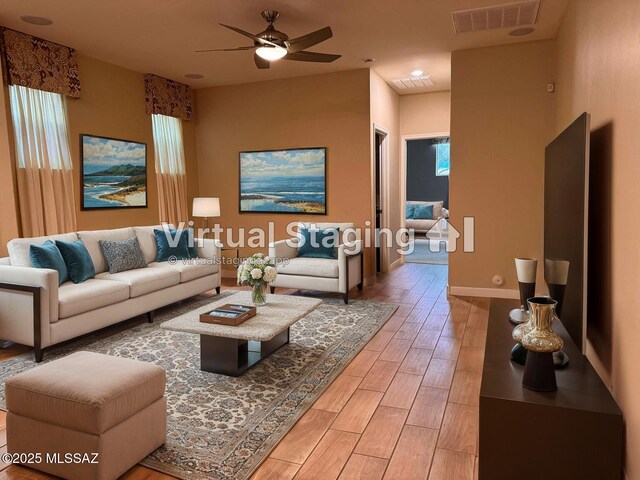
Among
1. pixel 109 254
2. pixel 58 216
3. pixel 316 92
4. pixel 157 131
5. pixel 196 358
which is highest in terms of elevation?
pixel 316 92

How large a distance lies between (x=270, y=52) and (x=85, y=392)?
9.81ft

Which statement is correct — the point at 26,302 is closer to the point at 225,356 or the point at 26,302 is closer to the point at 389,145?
the point at 225,356

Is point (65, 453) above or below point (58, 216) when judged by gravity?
below

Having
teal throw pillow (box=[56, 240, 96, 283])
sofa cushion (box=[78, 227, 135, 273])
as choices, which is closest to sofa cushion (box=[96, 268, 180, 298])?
sofa cushion (box=[78, 227, 135, 273])

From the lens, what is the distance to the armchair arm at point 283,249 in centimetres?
553

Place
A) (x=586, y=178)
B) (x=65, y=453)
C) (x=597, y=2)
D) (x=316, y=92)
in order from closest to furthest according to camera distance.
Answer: (x=65, y=453)
(x=586, y=178)
(x=597, y=2)
(x=316, y=92)

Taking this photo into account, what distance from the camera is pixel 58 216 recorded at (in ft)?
16.3

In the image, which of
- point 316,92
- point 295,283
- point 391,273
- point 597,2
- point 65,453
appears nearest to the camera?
point 65,453

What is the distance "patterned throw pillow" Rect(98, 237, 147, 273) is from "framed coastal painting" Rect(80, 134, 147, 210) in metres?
0.97

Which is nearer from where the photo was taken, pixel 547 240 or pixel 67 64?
pixel 547 240

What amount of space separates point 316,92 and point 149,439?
5046 mm

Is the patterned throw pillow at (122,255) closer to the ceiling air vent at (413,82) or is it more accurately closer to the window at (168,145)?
the window at (168,145)

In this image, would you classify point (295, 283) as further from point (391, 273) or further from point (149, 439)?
point (149, 439)

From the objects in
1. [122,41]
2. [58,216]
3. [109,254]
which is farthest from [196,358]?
[122,41]
